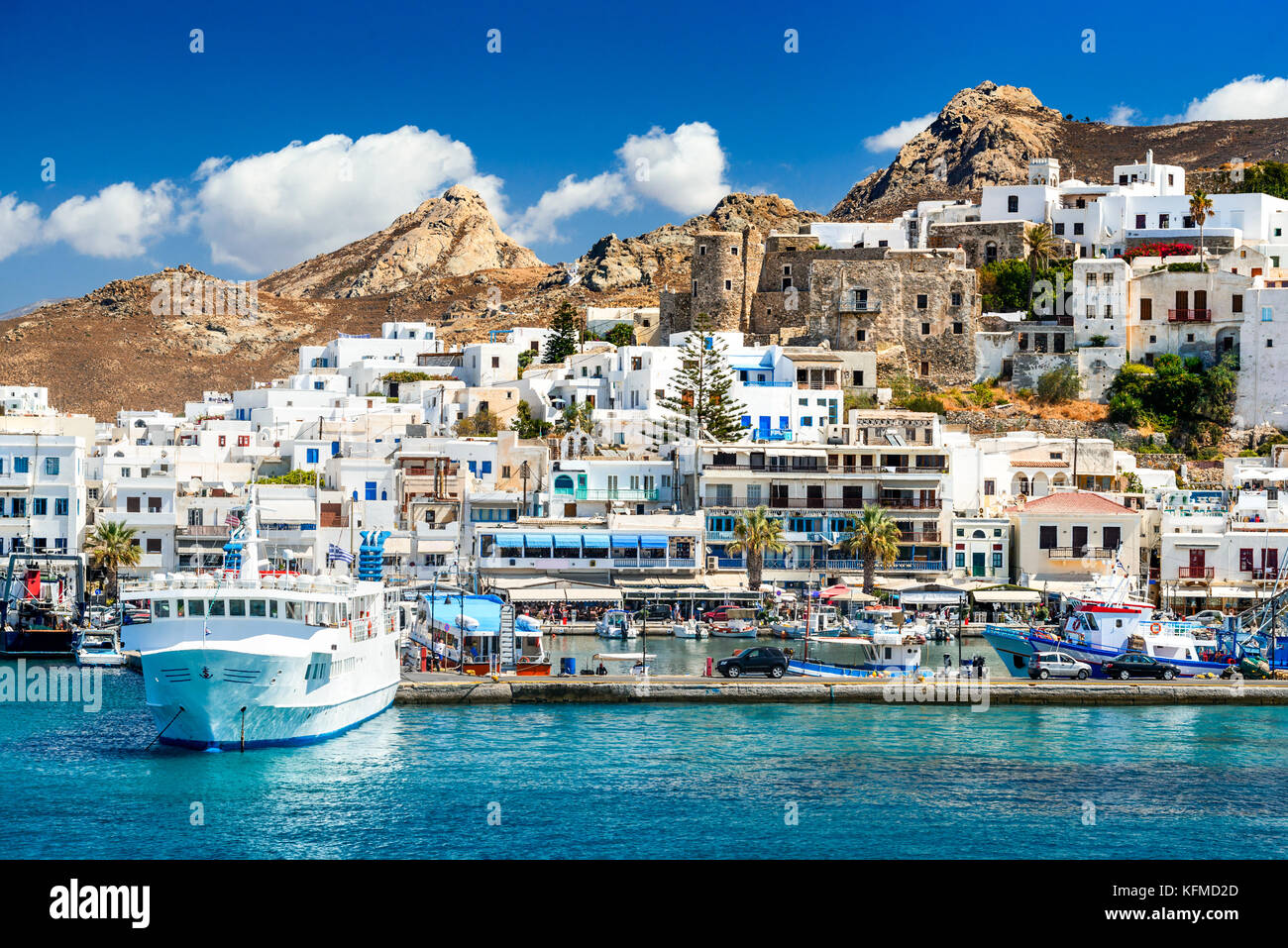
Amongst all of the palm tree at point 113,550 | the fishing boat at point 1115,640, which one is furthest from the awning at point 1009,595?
the palm tree at point 113,550

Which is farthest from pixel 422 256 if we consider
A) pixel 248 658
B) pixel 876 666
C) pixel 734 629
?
pixel 248 658

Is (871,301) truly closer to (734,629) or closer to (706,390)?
(706,390)

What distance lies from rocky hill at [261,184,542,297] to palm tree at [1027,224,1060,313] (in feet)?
273

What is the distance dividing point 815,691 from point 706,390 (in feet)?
97.8

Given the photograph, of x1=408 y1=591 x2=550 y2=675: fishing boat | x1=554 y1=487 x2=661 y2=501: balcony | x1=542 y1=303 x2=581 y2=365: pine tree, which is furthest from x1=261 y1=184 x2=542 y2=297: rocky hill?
x1=408 y1=591 x2=550 y2=675: fishing boat

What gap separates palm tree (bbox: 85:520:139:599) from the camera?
51750 millimetres

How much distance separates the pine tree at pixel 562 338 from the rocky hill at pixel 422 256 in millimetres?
67254

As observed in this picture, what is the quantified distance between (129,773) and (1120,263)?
171 ft

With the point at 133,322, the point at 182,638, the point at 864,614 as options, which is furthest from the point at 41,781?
the point at 133,322

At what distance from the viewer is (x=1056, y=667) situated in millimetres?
38906

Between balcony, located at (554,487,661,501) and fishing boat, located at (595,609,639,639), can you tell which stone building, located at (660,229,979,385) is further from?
fishing boat, located at (595,609,639,639)

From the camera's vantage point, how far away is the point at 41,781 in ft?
87.7

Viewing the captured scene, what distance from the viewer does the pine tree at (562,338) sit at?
7700cm
